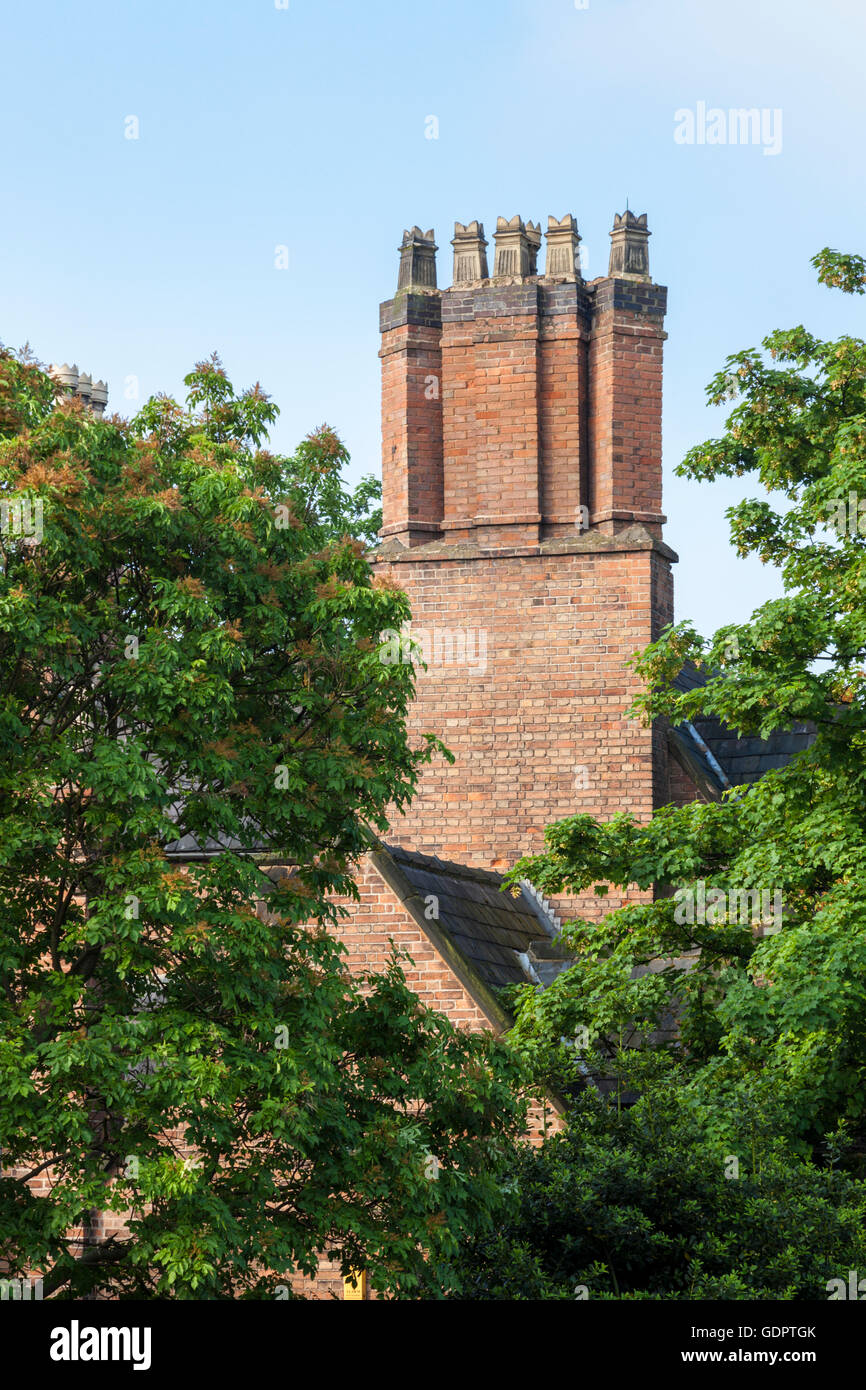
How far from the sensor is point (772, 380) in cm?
1585

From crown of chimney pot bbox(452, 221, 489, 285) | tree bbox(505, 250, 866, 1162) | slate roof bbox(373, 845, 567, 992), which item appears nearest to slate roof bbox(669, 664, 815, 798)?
slate roof bbox(373, 845, 567, 992)

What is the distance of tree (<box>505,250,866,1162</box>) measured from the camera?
12469mm

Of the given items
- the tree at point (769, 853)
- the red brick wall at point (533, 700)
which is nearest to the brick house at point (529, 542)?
the red brick wall at point (533, 700)

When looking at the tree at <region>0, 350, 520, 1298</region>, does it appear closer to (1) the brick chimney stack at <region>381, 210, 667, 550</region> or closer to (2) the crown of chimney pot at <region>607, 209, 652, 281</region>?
(1) the brick chimney stack at <region>381, 210, 667, 550</region>

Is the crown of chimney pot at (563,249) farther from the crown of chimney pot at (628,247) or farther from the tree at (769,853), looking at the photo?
the tree at (769,853)

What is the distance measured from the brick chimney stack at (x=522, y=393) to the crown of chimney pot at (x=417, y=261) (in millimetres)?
28

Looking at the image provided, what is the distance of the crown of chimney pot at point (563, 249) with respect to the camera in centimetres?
2097

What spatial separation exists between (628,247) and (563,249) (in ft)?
2.67

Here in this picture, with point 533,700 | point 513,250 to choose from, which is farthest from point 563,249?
point 533,700

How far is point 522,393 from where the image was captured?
2042cm

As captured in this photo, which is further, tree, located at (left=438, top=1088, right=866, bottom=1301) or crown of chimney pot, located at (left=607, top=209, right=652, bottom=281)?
crown of chimney pot, located at (left=607, top=209, right=652, bottom=281)

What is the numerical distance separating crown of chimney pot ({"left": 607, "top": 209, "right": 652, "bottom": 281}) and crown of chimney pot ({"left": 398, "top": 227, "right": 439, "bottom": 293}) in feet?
7.33

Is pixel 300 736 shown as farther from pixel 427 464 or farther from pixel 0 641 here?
pixel 427 464
